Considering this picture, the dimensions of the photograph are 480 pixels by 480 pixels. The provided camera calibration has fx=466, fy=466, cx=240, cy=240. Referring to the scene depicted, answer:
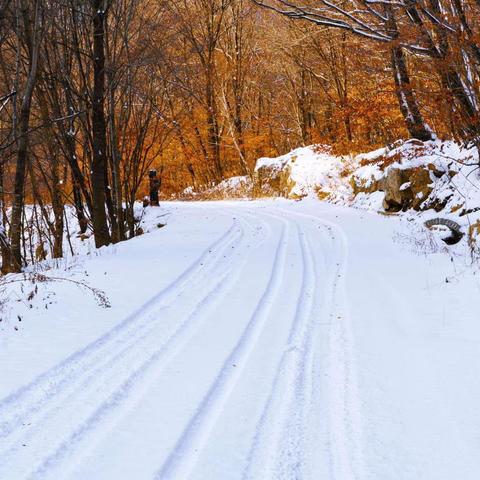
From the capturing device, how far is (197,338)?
4.84 metres

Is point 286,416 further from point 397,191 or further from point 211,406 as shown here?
point 397,191

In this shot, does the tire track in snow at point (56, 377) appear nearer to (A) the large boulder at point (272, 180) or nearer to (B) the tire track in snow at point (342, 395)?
(B) the tire track in snow at point (342, 395)

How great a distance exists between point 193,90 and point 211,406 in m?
31.9

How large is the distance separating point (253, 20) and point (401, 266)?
29.1 metres

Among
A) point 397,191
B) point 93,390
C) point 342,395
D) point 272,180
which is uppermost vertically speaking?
point 272,180

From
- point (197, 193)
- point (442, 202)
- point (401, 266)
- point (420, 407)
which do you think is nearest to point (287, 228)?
point (442, 202)

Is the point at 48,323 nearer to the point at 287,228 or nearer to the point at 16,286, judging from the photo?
the point at 16,286

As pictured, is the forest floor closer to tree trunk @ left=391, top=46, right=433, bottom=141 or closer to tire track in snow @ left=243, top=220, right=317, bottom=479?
tire track in snow @ left=243, top=220, right=317, bottom=479

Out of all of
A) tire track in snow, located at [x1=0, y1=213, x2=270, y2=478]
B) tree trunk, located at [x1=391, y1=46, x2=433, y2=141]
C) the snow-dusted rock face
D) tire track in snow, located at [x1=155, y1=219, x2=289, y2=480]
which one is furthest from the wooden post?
tire track in snow, located at [x1=0, y1=213, x2=270, y2=478]

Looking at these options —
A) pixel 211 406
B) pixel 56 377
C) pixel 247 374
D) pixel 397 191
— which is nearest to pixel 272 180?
pixel 397 191

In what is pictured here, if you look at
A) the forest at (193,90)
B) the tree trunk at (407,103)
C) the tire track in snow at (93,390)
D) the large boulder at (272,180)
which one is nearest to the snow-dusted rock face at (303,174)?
the large boulder at (272,180)

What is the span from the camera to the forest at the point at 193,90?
9031 millimetres

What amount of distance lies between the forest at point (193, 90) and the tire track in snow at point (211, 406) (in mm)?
3737

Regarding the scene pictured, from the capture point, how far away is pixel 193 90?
32.9 metres
